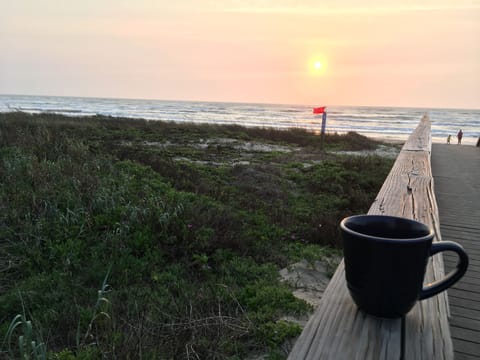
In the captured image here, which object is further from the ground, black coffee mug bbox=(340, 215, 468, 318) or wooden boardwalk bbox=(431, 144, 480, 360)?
black coffee mug bbox=(340, 215, 468, 318)

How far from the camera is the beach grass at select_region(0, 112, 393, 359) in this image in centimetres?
253

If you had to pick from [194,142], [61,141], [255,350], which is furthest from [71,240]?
[194,142]

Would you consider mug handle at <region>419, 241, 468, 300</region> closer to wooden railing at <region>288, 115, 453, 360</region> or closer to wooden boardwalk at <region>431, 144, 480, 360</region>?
wooden railing at <region>288, 115, 453, 360</region>

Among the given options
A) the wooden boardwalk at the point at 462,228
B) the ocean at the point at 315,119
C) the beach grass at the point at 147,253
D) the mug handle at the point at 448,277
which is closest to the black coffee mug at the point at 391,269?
the mug handle at the point at 448,277

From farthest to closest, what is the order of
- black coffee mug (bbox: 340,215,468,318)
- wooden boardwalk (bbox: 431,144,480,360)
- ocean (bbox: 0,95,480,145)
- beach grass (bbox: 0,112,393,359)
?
ocean (bbox: 0,95,480,145), beach grass (bbox: 0,112,393,359), wooden boardwalk (bbox: 431,144,480,360), black coffee mug (bbox: 340,215,468,318)

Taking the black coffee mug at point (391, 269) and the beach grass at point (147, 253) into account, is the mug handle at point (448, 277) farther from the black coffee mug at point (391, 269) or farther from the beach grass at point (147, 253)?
the beach grass at point (147, 253)

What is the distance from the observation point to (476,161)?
25.0 ft

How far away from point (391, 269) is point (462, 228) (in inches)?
136

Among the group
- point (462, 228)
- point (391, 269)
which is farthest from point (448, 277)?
point (462, 228)

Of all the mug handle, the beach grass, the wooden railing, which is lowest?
the beach grass

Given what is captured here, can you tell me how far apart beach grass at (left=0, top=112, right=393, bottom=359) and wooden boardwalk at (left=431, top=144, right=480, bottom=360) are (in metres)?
1.11

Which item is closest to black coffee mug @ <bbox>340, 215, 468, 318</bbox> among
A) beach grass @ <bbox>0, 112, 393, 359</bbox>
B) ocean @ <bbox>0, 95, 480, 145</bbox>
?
beach grass @ <bbox>0, 112, 393, 359</bbox>

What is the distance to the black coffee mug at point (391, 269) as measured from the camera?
83 centimetres

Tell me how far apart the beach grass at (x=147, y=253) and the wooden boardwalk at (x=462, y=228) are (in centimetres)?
111
